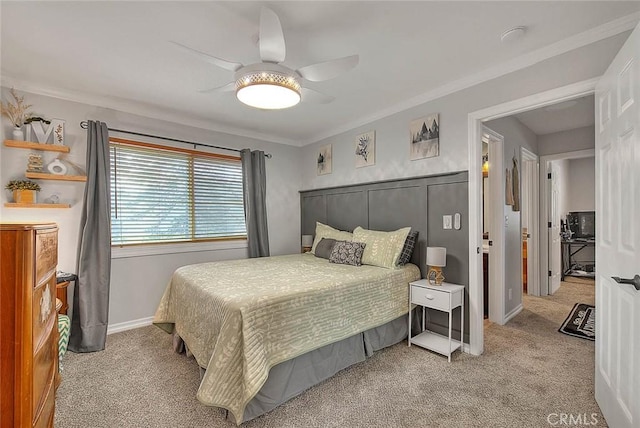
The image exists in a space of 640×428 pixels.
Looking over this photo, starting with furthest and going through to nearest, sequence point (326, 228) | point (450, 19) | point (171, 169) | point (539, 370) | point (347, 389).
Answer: point (326, 228)
point (171, 169)
point (539, 370)
point (347, 389)
point (450, 19)

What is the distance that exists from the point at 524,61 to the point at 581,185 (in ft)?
18.8

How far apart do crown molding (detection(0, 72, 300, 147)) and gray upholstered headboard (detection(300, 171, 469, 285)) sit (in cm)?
166

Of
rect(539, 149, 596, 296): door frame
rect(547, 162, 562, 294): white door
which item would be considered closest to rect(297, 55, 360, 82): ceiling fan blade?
rect(539, 149, 596, 296): door frame

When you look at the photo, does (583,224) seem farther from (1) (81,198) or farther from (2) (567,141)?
(1) (81,198)

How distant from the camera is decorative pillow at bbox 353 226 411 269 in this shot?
290 centimetres

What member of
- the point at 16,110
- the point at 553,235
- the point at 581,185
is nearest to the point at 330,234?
the point at 16,110

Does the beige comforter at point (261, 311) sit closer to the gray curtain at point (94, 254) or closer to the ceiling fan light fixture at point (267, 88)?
the gray curtain at point (94, 254)

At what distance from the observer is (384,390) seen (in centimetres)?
209

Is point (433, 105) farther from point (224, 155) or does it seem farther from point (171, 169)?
point (171, 169)

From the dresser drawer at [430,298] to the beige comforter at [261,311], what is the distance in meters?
0.10

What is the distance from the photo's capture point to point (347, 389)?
6.91 ft

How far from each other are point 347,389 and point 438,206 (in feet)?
6.22

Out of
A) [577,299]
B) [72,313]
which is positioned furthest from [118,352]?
[577,299]

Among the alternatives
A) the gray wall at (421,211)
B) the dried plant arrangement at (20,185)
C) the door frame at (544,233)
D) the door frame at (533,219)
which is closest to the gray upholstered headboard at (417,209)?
the gray wall at (421,211)
